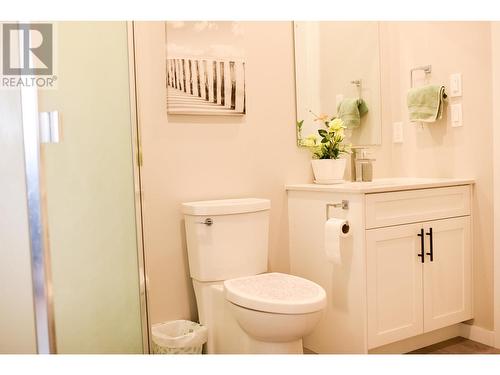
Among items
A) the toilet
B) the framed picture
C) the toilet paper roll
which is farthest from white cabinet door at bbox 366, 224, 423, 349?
the framed picture

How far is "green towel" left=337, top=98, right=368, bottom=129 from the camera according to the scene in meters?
2.80

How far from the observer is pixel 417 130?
2.86 m

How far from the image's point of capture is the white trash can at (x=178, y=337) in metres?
2.13

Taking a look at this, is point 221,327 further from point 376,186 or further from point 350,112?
point 350,112

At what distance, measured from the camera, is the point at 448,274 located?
8.17 feet

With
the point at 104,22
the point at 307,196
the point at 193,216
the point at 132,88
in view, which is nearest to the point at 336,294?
the point at 307,196

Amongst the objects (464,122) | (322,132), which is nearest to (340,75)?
(322,132)

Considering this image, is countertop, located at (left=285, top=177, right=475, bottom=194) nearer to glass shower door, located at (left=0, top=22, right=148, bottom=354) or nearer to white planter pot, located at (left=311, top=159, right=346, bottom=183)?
white planter pot, located at (left=311, top=159, right=346, bottom=183)

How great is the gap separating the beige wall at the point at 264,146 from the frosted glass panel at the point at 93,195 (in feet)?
1.75

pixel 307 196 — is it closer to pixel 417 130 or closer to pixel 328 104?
pixel 328 104

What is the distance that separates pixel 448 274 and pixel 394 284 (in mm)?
382

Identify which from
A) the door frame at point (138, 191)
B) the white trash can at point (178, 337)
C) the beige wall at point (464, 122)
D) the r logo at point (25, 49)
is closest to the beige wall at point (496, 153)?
the beige wall at point (464, 122)

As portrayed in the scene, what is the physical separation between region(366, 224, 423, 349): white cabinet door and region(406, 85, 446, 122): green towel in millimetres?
664
